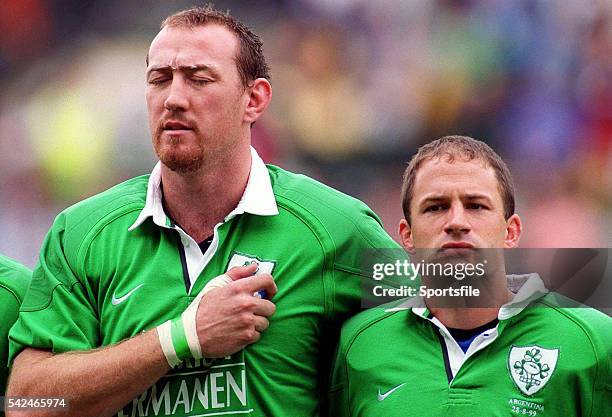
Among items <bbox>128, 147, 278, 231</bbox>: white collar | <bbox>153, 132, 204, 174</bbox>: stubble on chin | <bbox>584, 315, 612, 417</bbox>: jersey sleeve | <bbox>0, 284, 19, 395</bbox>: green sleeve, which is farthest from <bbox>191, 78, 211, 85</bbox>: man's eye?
<bbox>584, 315, 612, 417</bbox>: jersey sleeve

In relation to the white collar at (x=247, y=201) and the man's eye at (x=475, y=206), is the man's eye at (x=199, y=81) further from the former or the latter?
the man's eye at (x=475, y=206)

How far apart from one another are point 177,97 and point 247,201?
34 cm

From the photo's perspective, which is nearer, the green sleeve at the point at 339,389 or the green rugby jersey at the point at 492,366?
the green rugby jersey at the point at 492,366

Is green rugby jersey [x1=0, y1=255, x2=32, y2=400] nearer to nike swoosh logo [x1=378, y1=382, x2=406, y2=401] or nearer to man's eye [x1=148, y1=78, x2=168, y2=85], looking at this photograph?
man's eye [x1=148, y1=78, x2=168, y2=85]

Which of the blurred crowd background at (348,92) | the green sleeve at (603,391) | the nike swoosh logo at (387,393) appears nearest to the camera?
the green sleeve at (603,391)

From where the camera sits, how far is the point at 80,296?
8.57 ft

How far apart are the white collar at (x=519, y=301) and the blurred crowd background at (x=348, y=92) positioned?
9.41 feet

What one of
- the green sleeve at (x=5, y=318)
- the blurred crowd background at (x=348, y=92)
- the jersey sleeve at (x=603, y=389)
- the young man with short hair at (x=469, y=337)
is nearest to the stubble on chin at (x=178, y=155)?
the young man with short hair at (x=469, y=337)

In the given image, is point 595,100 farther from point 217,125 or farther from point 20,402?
point 20,402

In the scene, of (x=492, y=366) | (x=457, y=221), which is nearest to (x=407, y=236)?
(x=457, y=221)

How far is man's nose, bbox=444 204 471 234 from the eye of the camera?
2359mm

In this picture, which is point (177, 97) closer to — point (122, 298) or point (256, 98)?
point (256, 98)

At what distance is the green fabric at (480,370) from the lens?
2232mm

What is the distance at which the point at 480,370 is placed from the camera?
90.5 inches
